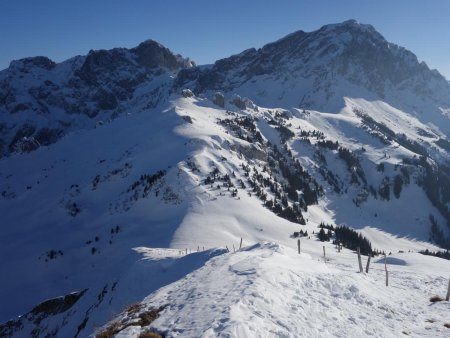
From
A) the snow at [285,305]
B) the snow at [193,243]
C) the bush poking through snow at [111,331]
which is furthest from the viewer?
the snow at [193,243]

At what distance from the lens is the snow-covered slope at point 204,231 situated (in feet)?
74.0

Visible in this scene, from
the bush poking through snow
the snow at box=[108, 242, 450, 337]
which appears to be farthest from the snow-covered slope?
the bush poking through snow

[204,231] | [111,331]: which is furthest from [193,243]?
[111,331]

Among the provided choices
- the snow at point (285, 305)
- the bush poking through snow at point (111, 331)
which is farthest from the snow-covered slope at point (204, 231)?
the bush poking through snow at point (111, 331)

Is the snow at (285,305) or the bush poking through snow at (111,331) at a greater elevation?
the snow at (285,305)

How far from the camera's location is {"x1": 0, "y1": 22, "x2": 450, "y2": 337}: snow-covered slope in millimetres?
22547

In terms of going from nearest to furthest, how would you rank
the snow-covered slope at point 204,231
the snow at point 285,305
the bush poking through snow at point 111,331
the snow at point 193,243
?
the snow at point 285,305 < the bush poking through snow at point 111,331 < the snow at point 193,243 < the snow-covered slope at point 204,231

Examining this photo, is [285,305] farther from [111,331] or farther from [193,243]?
[193,243]

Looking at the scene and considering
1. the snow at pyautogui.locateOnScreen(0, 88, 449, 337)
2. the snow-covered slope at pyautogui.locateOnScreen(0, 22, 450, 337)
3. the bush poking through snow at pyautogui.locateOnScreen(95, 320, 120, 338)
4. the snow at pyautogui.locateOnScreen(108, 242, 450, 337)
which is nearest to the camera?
the snow at pyautogui.locateOnScreen(108, 242, 450, 337)

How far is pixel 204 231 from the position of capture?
83.2 meters

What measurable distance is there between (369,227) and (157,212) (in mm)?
94958

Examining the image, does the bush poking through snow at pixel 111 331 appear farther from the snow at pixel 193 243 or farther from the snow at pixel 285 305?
the snow at pixel 193 243

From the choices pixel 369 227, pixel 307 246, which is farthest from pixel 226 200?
pixel 369 227

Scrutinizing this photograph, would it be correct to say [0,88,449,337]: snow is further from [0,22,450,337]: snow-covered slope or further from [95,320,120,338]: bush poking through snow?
[95,320,120,338]: bush poking through snow
